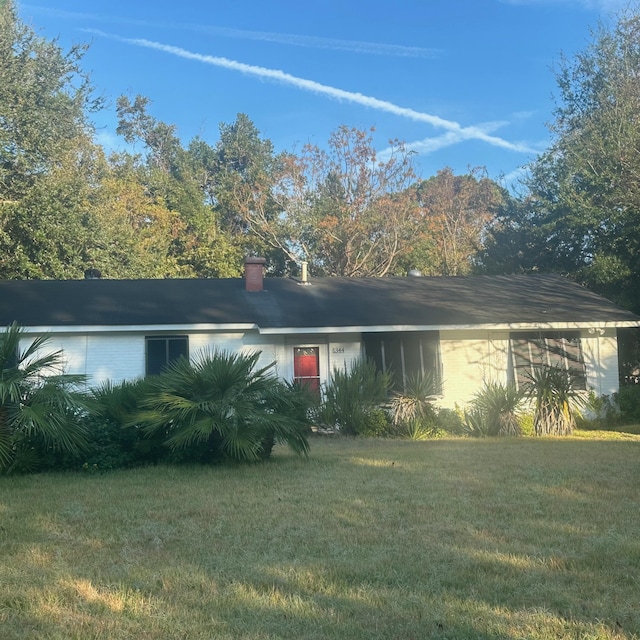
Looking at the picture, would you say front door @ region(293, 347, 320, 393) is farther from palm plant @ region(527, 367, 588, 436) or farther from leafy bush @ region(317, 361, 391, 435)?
palm plant @ region(527, 367, 588, 436)

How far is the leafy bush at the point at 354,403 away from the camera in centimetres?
1380

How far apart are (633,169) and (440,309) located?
26.1 feet

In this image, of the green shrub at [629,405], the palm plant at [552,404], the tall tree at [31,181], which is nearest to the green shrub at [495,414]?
the palm plant at [552,404]

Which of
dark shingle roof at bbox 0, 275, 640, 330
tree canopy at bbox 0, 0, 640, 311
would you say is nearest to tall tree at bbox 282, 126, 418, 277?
tree canopy at bbox 0, 0, 640, 311

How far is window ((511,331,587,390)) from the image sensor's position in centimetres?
1617

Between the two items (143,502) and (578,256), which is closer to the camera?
(143,502)

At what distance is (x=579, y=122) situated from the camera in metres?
28.1

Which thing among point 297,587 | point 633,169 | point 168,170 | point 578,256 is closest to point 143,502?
point 297,587

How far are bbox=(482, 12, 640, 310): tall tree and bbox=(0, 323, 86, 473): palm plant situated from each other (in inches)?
665

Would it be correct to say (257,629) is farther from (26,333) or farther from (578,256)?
(578,256)

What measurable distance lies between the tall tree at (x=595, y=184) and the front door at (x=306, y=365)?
10992mm

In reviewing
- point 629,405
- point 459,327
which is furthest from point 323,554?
point 629,405

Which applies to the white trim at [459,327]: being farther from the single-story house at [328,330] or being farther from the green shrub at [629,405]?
the green shrub at [629,405]

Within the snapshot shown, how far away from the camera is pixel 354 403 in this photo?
1382 cm
